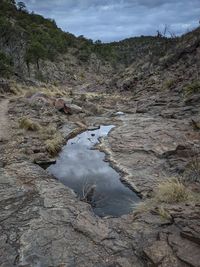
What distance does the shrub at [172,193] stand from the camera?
10148mm

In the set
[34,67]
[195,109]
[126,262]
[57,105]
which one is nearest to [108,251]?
[126,262]

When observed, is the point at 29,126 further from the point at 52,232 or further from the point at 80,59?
the point at 80,59

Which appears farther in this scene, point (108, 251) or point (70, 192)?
point (70, 192)

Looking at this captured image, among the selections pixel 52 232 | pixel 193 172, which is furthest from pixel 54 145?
pixel 52 232

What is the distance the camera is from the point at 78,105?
31734 millimetres

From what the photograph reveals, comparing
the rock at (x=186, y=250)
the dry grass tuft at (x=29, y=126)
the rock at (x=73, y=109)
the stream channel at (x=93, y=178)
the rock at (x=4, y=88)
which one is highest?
the rock at (x=4, y=88)

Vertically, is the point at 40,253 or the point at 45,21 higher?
the point at 45,21

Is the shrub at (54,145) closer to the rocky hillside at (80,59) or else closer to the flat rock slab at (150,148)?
the flat rock slab at (150,148)

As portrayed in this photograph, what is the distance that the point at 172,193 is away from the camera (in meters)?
10.3

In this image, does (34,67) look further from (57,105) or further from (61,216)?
(61,216)

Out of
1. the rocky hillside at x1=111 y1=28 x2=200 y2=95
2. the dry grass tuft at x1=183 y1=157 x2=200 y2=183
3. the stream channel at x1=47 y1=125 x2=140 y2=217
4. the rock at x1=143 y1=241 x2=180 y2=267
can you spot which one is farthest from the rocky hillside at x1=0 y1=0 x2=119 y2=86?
the rock at x1=143 y1=241 x2=180 y2=267

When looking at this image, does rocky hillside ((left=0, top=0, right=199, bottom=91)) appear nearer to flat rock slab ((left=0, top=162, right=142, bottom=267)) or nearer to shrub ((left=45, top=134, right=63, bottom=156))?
shrub ((left=45, top=134, right=63, bottom=156))

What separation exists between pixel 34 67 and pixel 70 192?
5518cm

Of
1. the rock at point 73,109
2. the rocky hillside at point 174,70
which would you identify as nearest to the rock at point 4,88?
the rock at point 73,109
